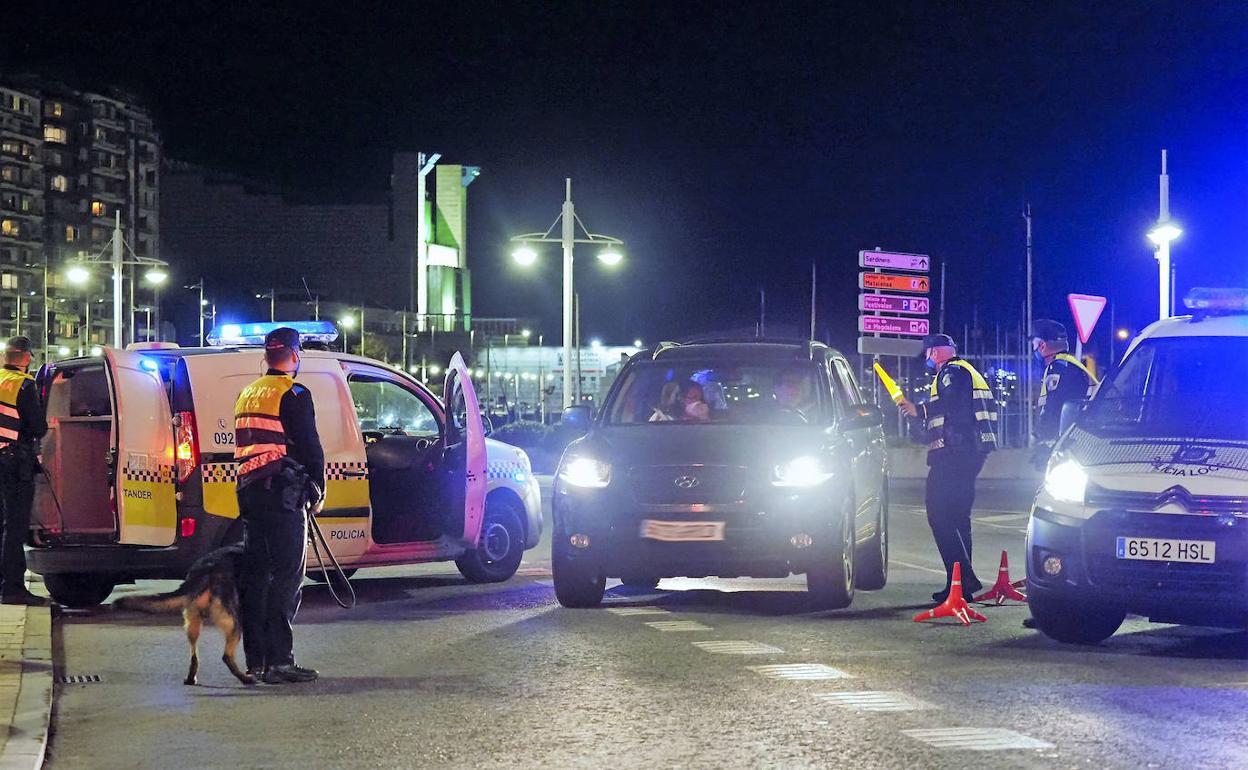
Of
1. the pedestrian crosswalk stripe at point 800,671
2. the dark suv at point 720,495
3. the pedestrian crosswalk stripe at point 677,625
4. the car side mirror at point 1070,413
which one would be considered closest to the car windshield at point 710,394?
the dark suv at point 720,495

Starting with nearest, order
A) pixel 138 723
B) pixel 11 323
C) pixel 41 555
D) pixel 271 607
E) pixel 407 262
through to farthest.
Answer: pixel 138 723
pixel 271 607
pixel 41 555
pixel 11 323
pixel 407 262

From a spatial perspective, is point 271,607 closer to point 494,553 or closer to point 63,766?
point 63,766

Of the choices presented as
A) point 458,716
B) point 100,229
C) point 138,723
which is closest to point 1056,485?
point 458,716

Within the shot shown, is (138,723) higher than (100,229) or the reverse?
the reverse

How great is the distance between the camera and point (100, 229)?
119 m

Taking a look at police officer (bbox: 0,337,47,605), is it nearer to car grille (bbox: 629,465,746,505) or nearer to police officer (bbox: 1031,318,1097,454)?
car grille (bbox: 629,465,746,505)

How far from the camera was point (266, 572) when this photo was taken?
887 cm

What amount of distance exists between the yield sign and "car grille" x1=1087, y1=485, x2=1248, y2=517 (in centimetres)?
1411

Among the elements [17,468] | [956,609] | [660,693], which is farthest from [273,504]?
[956,609]

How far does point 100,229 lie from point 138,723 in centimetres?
11677

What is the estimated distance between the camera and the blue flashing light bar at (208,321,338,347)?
1458 centimetres

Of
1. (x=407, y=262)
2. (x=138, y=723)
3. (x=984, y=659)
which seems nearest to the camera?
(x=138, y=723)

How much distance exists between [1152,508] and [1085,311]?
47.9 ft

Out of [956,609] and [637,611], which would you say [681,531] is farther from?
[956,609]
